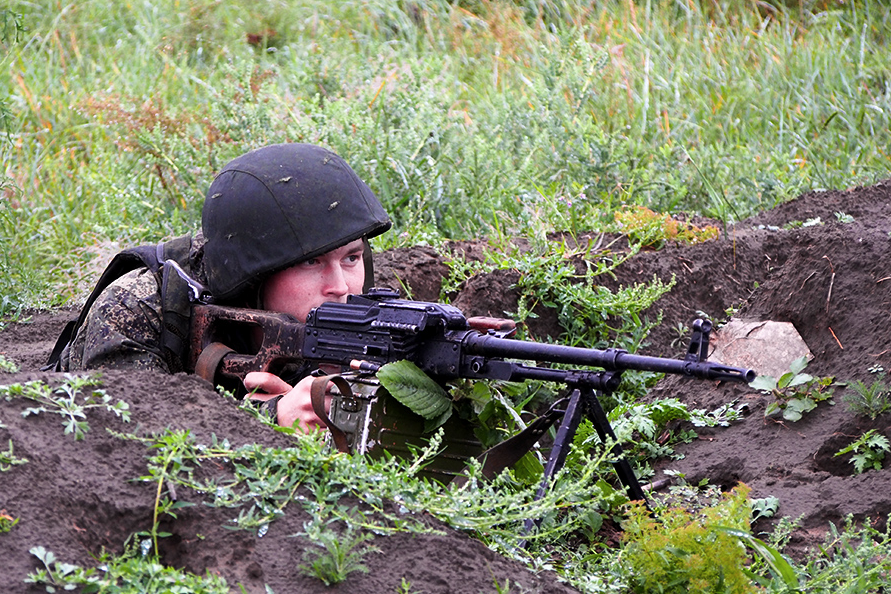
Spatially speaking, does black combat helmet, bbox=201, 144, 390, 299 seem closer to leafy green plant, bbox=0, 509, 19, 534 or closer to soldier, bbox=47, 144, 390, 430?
soldier, bbox=47, 144, 390, 430

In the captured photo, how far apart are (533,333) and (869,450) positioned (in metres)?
1.60

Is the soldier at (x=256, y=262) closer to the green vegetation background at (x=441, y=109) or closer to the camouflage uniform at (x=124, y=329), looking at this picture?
the camouflage uniform at (x=124, y=329)

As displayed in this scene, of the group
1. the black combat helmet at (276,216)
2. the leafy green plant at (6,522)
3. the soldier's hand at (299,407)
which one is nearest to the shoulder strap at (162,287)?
the black combat helmet at (276,216)

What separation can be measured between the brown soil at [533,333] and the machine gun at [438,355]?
0.46 meters

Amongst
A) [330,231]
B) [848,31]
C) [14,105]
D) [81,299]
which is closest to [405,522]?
[330,231]

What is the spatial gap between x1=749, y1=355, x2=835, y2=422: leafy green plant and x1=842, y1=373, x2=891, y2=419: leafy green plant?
4.9 inches

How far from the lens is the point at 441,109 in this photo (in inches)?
267

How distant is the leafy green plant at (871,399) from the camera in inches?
127

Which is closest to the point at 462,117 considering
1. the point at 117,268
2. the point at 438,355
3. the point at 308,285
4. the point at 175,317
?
the point at 117,268

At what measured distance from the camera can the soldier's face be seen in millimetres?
3502

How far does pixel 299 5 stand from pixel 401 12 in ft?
3.29

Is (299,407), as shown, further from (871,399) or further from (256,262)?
(871,399)

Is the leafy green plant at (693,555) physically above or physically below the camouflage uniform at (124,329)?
below

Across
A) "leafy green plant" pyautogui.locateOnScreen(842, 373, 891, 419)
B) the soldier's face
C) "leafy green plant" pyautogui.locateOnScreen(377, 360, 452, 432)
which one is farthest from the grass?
the soldier's face
